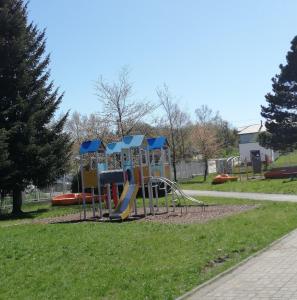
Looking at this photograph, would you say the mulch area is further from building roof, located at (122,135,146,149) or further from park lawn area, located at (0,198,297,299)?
building roof, located at (122,135,146,149)

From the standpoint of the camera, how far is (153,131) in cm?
5147

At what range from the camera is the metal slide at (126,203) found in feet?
60.9

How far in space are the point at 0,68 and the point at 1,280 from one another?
18.6m

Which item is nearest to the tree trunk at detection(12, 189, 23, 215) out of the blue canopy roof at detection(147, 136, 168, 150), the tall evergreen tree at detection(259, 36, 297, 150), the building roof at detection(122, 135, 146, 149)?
the blue canopy roof at detection(147, 136, 168, 150)

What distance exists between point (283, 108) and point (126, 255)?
140ft

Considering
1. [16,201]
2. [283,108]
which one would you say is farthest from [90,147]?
[283,108]

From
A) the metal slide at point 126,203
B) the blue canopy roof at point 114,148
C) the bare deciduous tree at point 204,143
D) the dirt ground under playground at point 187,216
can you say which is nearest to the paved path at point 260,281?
the dirt ground under playground at point 187,216

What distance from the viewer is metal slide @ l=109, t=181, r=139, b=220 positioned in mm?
18562

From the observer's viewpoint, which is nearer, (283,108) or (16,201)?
(16,201)

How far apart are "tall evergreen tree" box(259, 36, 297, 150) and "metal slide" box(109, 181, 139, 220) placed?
32.3 metres

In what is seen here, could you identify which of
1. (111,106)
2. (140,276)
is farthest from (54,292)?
(111,106)

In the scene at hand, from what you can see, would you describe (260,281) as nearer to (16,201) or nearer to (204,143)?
(16,201)

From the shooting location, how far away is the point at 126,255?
410 inches

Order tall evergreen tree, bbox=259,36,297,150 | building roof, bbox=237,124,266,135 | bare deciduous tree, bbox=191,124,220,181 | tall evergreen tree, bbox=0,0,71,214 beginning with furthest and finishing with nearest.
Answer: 1. building roof, bbox=237,124,266,135
2. bare deciduous tree, bbox=191,124,220,181
3. tall evergreen tree, bbox=259,36,297,150
4. tall evergreen tree, bbox=0,0,71,214
